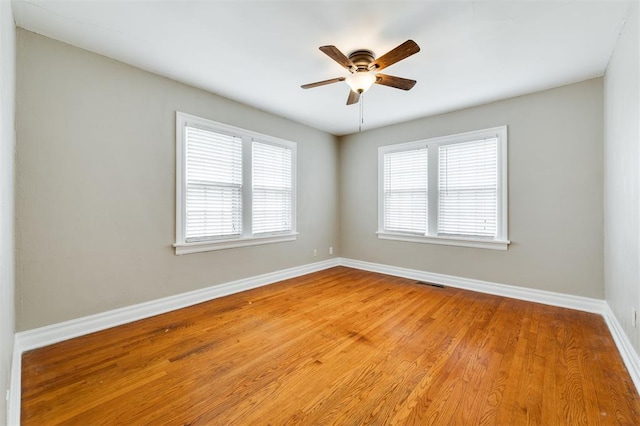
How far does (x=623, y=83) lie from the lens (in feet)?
→ 7.55

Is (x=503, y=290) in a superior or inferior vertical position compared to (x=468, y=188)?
inferior

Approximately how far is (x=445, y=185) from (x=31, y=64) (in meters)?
4.91

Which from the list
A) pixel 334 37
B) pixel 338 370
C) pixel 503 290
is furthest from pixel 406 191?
pixel 338 370

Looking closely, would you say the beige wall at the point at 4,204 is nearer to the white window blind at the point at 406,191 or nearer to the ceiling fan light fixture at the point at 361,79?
the ceiling fan light fixture at the point at 361,79

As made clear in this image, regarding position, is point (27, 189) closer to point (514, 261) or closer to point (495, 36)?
point (495, 36)

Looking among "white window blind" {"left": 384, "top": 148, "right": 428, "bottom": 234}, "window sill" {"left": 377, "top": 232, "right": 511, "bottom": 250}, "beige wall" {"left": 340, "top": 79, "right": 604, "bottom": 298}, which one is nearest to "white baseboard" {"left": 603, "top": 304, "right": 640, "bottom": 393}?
"beige wall" {"left": 340, "top": 79, "right": 604, "bottom": 298}

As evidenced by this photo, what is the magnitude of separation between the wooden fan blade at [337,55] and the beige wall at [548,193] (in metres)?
2.51

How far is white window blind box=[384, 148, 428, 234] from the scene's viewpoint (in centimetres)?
457

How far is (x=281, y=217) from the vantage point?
459cm

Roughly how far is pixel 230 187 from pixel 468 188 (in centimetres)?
346

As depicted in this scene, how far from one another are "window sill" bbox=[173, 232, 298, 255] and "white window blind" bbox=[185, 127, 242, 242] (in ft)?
0.29

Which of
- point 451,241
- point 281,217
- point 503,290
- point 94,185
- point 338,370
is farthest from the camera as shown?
point 281,217

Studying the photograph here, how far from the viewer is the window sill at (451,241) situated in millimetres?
3795

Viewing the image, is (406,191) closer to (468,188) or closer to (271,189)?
(468,188)
